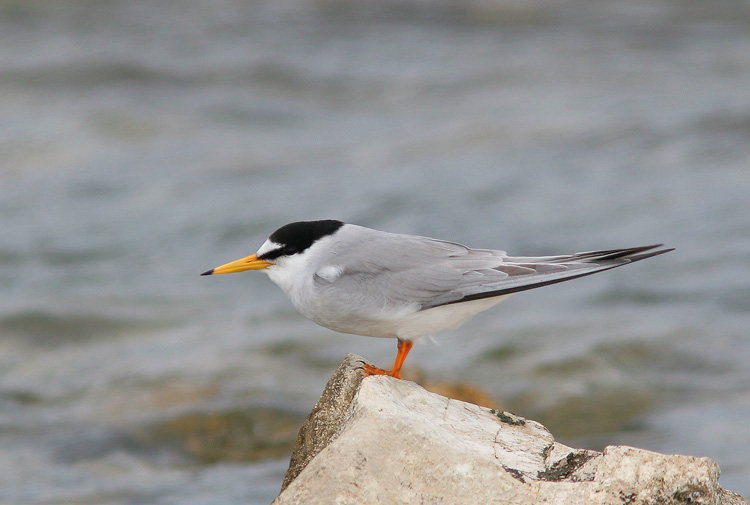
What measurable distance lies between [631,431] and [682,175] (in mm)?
6799

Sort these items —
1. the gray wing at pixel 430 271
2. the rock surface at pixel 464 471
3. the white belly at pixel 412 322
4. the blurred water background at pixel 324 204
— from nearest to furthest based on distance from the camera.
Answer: the rock surface at pixel 464 471
the gray wing at pixel 430 271
the white belly at pixel 412 322
the blurred water background at pixel 324 204

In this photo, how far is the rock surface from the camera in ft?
13.6

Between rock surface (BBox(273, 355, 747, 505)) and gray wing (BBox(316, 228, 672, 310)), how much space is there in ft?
3.09

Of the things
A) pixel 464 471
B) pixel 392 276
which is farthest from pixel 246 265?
pixel 464 471

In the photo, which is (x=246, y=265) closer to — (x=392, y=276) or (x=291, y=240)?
(x=291, y=240)

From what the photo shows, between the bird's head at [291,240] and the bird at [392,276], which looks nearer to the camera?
the bird at [392,276]

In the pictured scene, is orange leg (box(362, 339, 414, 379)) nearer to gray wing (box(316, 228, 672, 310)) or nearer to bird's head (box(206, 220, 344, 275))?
gray wing (box(316, 228, 672, 310))

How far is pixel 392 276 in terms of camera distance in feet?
18.8

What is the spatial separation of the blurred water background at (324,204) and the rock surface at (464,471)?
3590mm

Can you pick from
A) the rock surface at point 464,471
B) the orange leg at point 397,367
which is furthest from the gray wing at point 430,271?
the rock surface at point 464,471

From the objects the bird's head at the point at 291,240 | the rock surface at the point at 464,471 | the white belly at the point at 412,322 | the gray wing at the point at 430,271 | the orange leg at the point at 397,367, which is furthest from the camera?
the bird's head at the point at 291,240

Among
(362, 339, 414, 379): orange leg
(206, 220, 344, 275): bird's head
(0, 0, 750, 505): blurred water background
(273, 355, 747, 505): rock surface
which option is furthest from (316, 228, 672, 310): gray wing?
(0, 0, 750, 505): blurred water background

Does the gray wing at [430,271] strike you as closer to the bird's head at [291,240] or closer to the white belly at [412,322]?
the white belly at [412,322]

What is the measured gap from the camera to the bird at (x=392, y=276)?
557 centimetres
